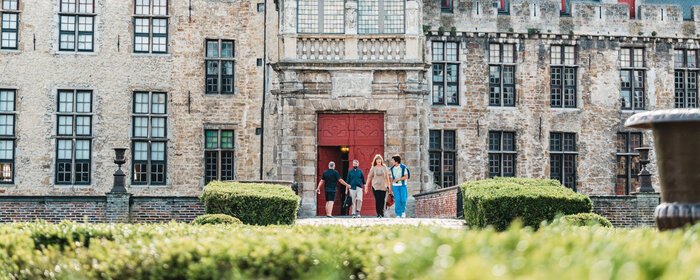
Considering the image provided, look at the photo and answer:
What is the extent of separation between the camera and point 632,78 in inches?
1204

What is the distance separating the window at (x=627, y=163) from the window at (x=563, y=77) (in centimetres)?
→ 204

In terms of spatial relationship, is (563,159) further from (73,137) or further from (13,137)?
(13,137)

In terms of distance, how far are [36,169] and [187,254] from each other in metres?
22.5

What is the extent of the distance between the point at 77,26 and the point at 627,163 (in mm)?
17987

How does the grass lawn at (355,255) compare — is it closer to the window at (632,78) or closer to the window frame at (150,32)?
the window frame at (150,32)

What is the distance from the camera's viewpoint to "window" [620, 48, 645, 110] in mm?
30609

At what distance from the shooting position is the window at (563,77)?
3023cm

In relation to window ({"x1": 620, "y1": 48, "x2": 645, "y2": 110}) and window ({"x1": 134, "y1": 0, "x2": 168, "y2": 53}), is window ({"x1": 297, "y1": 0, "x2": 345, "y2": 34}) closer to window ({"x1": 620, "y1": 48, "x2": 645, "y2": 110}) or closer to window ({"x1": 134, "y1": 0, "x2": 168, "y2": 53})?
window ({"x1": 134, "y1": 0, "x2": 168, "y2": 53})

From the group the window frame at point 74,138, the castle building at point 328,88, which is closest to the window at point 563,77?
the castle building at point 328,88

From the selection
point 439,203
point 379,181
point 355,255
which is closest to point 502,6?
point 439,203

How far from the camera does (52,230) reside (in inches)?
377

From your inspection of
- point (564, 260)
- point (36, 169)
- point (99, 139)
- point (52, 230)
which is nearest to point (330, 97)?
point (99, 139)

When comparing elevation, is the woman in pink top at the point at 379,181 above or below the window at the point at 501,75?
below

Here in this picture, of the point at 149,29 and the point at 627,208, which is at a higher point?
the point at 149,29
